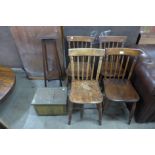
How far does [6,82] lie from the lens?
1.79 meters

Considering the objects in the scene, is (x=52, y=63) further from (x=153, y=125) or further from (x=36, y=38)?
(x=153, y=125)

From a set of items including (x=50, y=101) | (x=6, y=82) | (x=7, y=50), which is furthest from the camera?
(x=7, y=50)

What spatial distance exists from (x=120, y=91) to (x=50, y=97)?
2.98 feet

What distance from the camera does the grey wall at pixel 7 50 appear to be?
6.86 ft

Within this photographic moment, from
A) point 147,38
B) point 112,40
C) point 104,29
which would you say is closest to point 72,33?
point 104,29

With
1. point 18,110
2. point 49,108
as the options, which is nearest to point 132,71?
point 49,108

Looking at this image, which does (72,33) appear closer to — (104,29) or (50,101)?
(104,29)

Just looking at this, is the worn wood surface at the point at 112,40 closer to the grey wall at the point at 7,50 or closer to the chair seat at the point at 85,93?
the chair seat at the point at 85,93

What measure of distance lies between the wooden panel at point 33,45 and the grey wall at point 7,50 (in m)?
0.35

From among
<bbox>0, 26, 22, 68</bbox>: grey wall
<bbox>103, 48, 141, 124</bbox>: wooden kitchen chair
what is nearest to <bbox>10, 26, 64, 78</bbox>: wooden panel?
<bbox>0, 26, 22, 68</bbox>: grey wall

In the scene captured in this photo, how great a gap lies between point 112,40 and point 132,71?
56cm

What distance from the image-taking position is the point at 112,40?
1.86 meters

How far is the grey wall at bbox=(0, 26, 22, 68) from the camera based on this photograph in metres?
2.09

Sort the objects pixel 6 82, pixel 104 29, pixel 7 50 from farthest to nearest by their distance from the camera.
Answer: pixel 7 50
pixel 104 29
pixel 6 82
